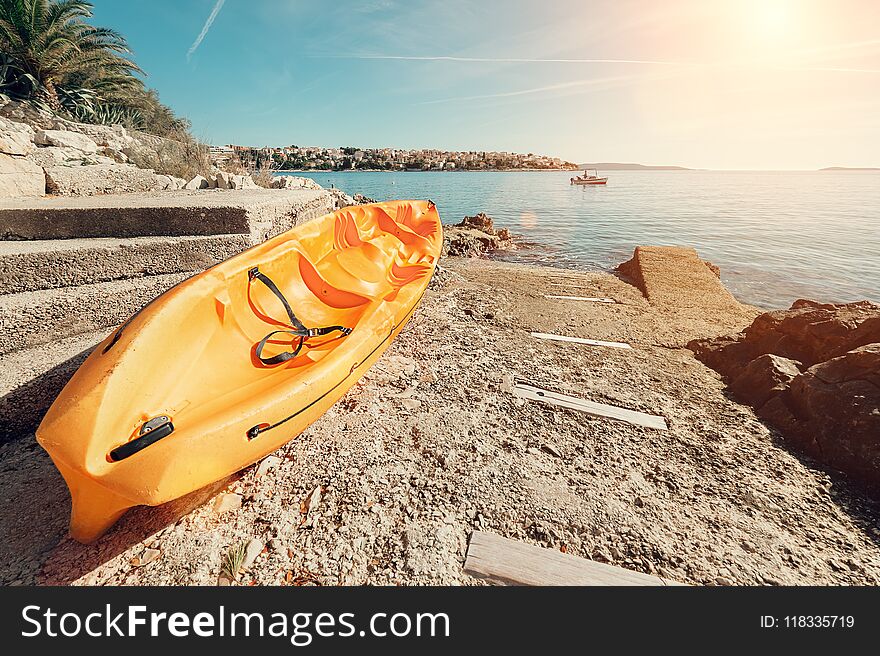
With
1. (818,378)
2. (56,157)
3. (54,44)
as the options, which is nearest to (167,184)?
(56,157)

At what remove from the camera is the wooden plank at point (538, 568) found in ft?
5.95

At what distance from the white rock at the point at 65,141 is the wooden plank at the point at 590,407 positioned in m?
10.1

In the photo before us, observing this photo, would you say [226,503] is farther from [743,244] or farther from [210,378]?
[743,244]

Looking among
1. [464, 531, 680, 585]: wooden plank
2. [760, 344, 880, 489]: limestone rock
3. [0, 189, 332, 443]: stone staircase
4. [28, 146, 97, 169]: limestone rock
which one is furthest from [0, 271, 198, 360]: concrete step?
[760, 344, 880, 489]: limestone rock

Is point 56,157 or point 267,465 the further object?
point 56,157

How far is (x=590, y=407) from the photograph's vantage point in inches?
126

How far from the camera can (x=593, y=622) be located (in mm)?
1678

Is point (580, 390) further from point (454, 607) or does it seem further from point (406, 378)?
point (454, 607)

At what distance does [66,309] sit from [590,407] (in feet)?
14.8

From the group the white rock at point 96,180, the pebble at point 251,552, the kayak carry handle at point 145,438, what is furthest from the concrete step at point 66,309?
the white rock at point 96,180

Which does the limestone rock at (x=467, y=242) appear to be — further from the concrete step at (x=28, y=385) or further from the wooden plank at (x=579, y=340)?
the concrete step at (x=28, y=385)

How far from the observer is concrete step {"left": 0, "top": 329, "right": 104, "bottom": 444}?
234 centimetres

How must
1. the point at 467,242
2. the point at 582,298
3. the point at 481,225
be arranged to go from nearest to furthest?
the point at 582,298 → the point at 467,242 → the point at 481,225

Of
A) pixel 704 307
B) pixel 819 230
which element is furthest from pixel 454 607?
pixel 819 230
